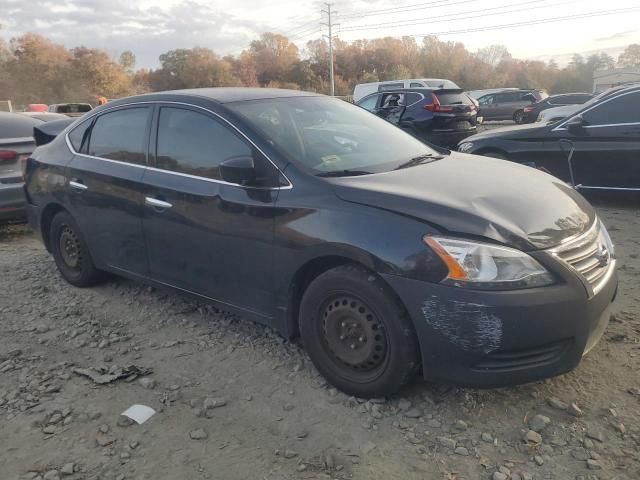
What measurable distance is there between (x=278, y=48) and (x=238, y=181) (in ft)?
258

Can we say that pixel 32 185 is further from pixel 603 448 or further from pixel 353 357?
pixel 603 448

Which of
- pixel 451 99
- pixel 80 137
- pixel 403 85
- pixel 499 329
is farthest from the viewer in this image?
pixel 403 85

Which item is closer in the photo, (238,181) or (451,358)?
(451,358)

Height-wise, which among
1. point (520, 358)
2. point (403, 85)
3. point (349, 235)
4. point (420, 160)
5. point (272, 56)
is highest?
point (272, 56)

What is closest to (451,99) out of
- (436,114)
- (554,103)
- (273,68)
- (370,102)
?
(436,114)

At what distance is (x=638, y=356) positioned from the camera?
129 inches

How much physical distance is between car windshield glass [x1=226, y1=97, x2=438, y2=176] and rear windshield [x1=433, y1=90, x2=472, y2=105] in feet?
26.0

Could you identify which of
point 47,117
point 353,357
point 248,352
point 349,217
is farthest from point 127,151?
point 47,117

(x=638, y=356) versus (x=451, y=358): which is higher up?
(x=451, y=358)

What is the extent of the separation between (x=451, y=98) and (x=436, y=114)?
0.62m

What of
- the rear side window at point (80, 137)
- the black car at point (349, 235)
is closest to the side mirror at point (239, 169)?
the black car at point (349, 235)

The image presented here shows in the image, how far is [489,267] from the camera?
101 inches

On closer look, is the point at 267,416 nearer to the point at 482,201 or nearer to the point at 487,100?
the point at 482,201

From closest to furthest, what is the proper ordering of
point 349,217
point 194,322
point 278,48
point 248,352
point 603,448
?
point 603,448 < point 349,217 < point 248,352 < point 194,322 < point 278,48
